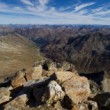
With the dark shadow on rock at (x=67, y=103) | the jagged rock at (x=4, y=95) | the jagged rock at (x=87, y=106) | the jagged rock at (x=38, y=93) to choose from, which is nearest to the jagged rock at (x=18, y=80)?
the jagged rock at (x=4, y=95)

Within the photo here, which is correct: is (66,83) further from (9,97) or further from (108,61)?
(108,61)

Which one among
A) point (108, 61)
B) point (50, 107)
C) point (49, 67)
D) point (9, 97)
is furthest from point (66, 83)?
point (108, 61)

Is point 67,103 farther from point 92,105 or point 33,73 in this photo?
point 33,73

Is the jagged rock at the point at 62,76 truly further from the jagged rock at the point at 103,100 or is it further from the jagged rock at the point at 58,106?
the jagged rock at the point at 103,100

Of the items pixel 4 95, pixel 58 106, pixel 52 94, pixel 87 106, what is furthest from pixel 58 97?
pixel 4 95

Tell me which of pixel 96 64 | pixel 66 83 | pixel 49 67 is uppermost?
pixel 66 83

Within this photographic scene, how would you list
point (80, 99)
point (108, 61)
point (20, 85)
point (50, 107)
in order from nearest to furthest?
point (50, 107) < point (80, 99) < point (20, 85) < point (108, 61)

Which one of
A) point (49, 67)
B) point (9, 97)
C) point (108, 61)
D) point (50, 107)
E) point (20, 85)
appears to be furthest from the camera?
point (108, 61)
